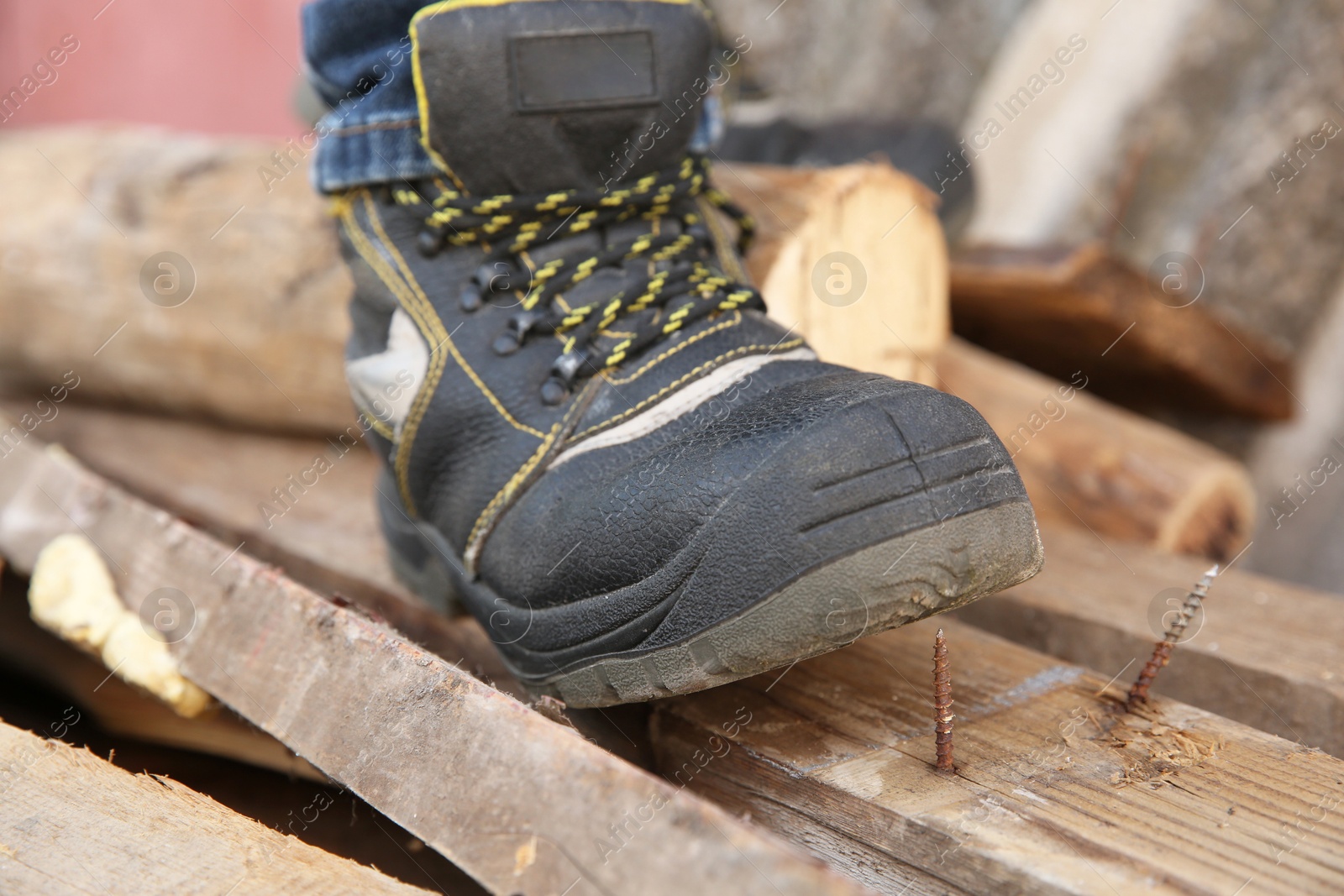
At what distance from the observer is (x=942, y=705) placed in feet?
2.38

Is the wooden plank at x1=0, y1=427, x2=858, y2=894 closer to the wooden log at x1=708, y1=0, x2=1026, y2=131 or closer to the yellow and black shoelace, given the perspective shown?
the yellow and black shoelace

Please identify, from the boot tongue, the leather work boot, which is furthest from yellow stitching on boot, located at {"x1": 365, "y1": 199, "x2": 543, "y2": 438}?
the boot tongue

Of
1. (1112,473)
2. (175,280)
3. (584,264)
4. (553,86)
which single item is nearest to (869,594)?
(584,264)

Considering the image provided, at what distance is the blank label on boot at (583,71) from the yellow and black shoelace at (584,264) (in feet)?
0.28

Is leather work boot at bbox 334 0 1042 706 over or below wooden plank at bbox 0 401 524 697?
over

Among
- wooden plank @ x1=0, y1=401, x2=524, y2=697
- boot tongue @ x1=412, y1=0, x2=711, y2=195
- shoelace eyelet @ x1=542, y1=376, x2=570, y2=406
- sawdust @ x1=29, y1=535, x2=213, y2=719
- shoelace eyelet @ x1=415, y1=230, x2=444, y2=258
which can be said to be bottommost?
wooden plank @ x1=0, y1=401, x2=524, y2=697

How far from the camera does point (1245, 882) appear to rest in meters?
0.61

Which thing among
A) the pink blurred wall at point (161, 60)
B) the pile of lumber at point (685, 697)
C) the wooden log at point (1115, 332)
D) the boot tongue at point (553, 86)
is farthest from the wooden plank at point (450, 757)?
the pink blurred wall at point (161, 60)

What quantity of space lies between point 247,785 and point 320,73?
878 millimetres

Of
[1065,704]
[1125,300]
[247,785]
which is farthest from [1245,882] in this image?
[1125,300]

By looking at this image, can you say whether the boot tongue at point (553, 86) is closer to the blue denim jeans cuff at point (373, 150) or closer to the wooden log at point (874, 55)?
the blue denim jeans cuff at point (373, 150)

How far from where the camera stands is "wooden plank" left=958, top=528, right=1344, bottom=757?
38.6 inches

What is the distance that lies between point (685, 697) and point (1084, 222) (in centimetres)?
175

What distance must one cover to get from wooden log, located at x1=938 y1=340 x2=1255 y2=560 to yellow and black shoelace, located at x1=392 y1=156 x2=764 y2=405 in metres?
0.85
